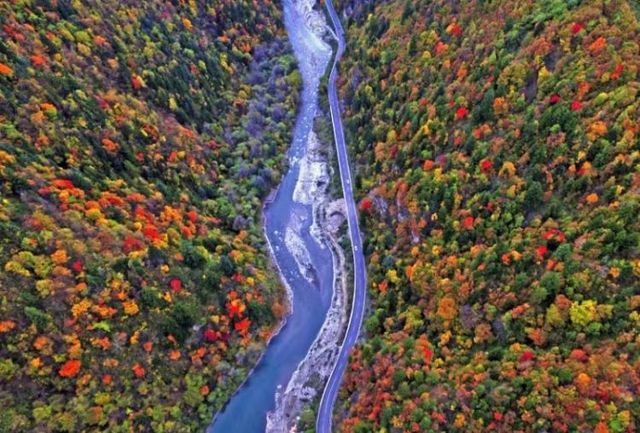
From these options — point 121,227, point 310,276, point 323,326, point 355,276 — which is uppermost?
point 121,227

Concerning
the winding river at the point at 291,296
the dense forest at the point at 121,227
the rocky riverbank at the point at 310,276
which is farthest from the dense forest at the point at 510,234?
the dense forest at the point at 121,227

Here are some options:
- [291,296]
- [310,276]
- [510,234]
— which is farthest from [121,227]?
[510,234]

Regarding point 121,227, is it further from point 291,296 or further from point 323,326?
point 323,326

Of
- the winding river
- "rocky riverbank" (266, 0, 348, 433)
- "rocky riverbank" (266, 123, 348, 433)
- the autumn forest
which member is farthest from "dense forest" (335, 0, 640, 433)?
the winding river

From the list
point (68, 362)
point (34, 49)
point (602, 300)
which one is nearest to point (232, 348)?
point (68, 362)

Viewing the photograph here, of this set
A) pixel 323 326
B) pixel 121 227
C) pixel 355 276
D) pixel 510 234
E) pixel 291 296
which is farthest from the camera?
pixel 291 296

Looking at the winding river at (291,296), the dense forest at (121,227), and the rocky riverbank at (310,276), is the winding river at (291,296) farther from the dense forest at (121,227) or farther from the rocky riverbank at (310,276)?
the dense forest at (121,227)
